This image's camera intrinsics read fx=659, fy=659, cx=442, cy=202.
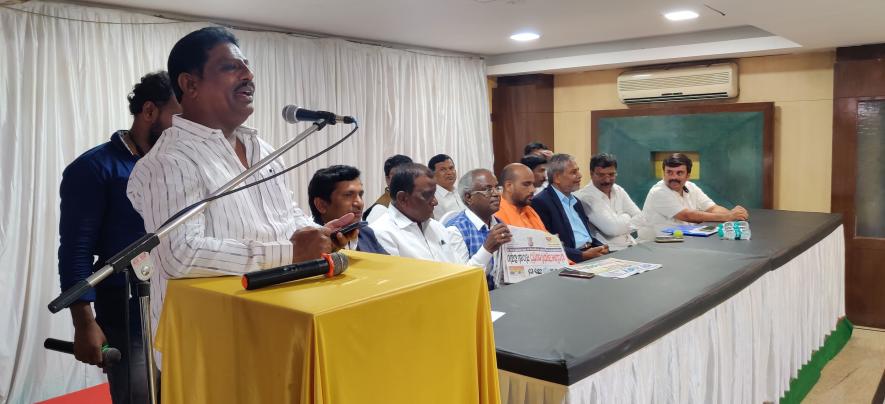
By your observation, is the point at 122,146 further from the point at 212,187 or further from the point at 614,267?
the point at 614,267

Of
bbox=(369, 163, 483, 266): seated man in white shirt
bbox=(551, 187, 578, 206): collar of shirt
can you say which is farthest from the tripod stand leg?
bbox=(551, 187, 578, 206): collar of shirt

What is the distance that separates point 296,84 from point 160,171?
3.48 m

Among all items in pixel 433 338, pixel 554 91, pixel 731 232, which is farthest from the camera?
pixel 554 91

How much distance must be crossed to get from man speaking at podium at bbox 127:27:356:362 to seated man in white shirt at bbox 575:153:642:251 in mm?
3079

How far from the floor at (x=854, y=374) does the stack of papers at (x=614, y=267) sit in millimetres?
1479

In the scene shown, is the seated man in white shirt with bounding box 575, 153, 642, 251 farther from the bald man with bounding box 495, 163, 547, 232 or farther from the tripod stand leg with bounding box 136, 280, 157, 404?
the tripod stand leg with bounding box 136, 280, 157, 404

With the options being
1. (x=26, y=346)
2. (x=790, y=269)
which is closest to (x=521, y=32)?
(x=790, y=269)

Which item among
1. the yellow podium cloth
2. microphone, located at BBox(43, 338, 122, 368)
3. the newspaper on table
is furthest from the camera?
the newspaper on table

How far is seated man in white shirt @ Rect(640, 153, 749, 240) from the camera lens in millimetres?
4336

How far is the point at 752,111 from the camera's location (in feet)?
17.3

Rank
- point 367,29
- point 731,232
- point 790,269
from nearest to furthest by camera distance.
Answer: point 790,269
point 731,232
point 367,29

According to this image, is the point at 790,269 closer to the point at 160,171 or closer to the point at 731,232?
the point at 731,232

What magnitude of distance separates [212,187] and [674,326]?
4.65 ft

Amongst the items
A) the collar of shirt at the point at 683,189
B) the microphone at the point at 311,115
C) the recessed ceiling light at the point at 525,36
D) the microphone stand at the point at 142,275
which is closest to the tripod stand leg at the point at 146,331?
the microphone stand at the point at 142,275
